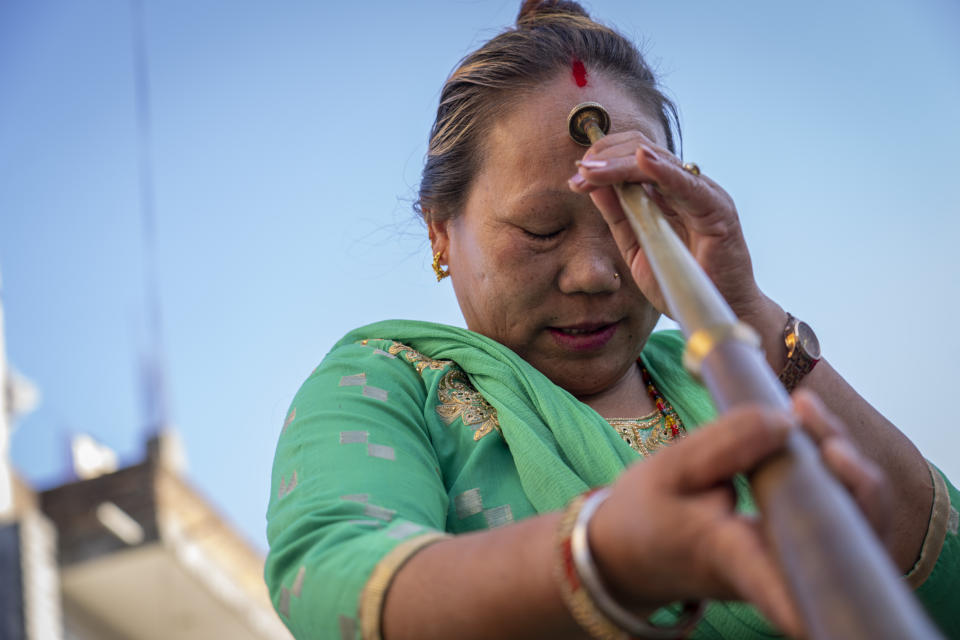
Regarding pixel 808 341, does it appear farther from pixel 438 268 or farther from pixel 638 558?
pixel 638 558

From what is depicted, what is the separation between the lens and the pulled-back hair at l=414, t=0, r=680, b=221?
213 centimetres

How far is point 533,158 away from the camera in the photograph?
1963 millimetres

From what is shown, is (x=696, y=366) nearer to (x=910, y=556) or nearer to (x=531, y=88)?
(x=910, y=556)

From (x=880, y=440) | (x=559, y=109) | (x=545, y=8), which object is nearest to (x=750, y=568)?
(x=880, y=440)

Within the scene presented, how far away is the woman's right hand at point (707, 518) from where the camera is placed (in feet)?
2.51

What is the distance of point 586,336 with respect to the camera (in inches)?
77.3

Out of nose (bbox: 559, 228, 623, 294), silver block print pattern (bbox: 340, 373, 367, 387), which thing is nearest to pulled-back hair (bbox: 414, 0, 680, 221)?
nose (bbox: 559, 228, 623, 294)

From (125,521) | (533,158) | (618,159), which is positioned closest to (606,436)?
(618,159)

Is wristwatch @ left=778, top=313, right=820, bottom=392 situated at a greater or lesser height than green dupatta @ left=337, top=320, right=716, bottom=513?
greater

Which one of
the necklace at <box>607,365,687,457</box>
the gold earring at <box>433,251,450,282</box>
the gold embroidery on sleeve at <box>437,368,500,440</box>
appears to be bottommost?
the necklace at <box>607,365,687,457</box>

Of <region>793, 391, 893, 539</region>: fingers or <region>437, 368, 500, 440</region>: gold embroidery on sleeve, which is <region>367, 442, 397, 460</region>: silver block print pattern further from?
<region>793, 391, 893, 539</region>: fingers

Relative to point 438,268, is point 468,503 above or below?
below

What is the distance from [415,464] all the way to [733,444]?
80 cm

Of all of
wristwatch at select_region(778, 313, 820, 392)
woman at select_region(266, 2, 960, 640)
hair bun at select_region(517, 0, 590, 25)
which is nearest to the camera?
woman at select_region(266, 2, 960, 640)
